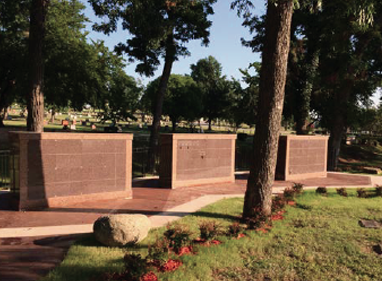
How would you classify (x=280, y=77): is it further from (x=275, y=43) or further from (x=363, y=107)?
(x=363, y=107)

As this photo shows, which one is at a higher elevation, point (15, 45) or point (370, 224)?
point (15, 45)

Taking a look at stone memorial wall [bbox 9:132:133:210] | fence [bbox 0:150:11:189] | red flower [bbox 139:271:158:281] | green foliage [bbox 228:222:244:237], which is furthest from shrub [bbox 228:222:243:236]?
fence [bbox 0:150:11:189]

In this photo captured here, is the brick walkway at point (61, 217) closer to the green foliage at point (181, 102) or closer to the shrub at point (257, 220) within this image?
the shrub at point (257, 220)

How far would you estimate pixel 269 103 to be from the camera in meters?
8.07

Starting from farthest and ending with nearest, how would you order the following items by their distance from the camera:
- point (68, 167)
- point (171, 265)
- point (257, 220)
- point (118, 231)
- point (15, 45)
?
point (15, 45) → point (68, 167) → point (257, 220) → point (118, 231) → point (171, 265)

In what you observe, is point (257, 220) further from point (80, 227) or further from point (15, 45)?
point (15, 45)

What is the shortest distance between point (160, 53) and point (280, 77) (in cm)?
1189

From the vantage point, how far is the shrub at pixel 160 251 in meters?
5.44

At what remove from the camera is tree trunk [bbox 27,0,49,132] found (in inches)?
452

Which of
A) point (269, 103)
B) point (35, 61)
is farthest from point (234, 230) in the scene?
point (35, 61)

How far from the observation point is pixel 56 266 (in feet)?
17.6

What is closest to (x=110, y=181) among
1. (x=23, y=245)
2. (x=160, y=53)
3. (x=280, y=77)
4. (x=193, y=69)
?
(x=23, y=245)

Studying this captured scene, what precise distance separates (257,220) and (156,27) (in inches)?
461

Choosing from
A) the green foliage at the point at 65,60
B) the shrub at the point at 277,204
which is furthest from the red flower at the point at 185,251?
the green foliage at the point at 65,60
